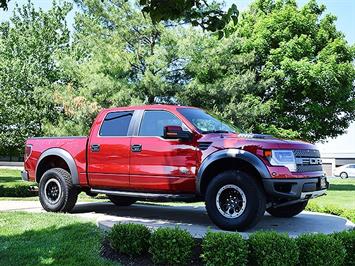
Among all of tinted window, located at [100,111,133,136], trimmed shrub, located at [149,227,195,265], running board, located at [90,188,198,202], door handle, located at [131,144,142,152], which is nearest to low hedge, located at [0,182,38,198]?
tinted window, located at [100,111,133,136]

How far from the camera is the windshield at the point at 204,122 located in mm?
7798

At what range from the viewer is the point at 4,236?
7.42m

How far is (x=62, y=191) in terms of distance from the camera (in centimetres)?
902

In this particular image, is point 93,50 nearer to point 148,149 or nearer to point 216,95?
point 216,95

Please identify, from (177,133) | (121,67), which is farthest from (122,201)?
(121,67)

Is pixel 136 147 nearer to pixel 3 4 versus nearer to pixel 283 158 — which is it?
pixel 283 158

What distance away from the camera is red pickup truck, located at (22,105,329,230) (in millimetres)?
6844

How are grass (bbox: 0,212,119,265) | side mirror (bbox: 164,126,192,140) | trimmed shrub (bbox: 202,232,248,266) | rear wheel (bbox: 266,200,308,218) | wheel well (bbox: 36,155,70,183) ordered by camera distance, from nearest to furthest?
trimmed shrub (bbox: 202,232,248,266), grass (bbox: 0,212,119,265), side mirror (bbox: 164,126,192,140), rear wheel (bbox: 266,200,308,218), wheel well (bbox: 36,155,70,183)

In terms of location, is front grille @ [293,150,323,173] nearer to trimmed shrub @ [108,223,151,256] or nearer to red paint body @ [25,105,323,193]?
red paint body @ [25,105,323,193]

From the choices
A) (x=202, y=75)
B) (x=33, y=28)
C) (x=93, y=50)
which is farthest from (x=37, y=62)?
(x=202, y=75)

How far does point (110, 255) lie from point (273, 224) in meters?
2.93

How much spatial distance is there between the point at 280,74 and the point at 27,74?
13914 millimetres

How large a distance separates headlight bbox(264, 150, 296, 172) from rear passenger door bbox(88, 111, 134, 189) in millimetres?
2493

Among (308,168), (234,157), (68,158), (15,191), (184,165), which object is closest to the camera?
(234,157)
